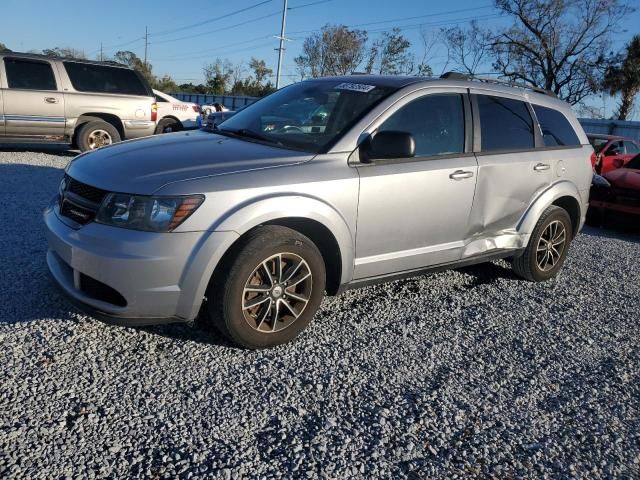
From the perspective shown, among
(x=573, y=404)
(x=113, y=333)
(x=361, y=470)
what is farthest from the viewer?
(x=113, y=333)

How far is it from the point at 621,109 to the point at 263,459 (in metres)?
39.5

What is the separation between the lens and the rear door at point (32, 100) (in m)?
9.66

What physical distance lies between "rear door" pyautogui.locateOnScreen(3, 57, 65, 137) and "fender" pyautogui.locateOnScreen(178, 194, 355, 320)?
8454 millimetres

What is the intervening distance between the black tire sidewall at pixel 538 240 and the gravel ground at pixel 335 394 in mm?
630

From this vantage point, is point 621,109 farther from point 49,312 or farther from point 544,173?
point 49,312

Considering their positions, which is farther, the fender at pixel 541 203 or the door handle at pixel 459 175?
the fender at pixel 541 203

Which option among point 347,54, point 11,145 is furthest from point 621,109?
point 11,145

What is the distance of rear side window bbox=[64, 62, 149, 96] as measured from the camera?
10262 millimetres

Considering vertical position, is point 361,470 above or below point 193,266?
below

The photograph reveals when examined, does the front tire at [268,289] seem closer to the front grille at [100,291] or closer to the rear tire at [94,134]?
the front grille at [100,291]

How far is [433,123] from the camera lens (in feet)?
13.4

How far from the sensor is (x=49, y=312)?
3.59 meters

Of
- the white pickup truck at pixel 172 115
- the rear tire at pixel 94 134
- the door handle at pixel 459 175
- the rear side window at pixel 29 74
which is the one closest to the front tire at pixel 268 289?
the door handle at pixel 459 175

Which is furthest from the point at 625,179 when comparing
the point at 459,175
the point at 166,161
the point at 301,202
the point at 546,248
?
the point at 166,161
